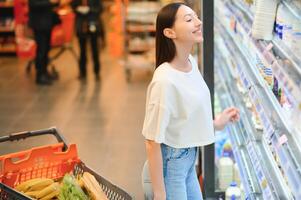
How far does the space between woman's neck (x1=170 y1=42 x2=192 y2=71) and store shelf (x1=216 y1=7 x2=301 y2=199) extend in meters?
0.51

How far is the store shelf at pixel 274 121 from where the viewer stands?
286 cm

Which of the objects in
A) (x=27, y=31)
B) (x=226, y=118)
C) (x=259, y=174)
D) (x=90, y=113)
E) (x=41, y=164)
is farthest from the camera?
(x=27, y=31)

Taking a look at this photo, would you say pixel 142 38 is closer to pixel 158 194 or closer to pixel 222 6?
pixel 222 6

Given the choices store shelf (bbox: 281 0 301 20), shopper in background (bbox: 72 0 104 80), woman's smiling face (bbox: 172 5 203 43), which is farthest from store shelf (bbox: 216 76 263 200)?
shopper in background (bbox: 72 0 104 80)

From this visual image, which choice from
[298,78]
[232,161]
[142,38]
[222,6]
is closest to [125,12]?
[142,38]

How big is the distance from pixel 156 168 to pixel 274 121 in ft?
2.41

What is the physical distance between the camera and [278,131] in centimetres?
331

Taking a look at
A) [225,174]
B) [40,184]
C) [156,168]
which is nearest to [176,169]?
[156,168]

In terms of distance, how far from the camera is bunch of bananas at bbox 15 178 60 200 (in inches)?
141

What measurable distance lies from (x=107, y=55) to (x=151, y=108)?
7767 mm

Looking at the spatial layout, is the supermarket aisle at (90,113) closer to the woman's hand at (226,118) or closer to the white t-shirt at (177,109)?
the woman's hand at (226,118)

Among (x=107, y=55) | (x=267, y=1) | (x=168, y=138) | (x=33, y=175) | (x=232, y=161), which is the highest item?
(x=267, y=1)

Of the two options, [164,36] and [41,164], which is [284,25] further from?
[41,164]

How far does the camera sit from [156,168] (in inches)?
127
